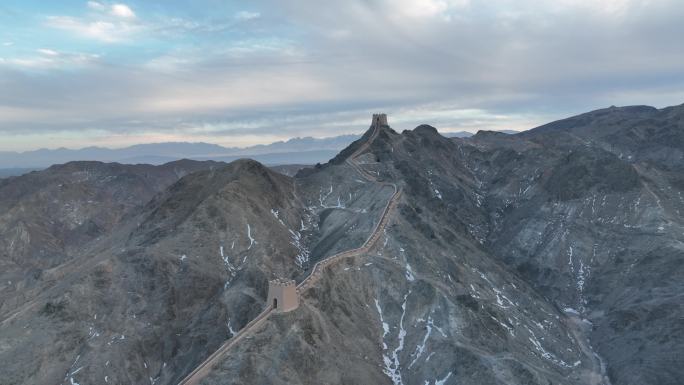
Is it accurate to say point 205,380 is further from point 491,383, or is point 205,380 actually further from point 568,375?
point 568,375

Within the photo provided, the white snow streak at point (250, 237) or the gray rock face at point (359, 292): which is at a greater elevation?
the white snow streak at point (250, 237)

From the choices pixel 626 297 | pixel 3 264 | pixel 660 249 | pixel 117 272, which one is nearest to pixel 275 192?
pixel 117 272

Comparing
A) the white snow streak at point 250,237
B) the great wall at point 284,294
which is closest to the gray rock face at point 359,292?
the white snow streak at point 250,237

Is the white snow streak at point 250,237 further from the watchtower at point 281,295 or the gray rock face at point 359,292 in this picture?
the watchtower at point 281,295

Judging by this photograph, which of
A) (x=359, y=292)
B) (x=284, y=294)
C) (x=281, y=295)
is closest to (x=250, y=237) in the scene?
(x=359, y=292)

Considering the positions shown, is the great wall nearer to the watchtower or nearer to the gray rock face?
the watchtower
